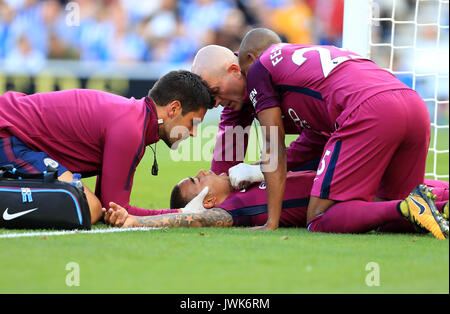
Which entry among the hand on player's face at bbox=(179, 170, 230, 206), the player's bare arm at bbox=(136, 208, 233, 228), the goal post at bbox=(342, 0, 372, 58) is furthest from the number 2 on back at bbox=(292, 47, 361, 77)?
the goal post at bbox=(342, 0, 372, 58)

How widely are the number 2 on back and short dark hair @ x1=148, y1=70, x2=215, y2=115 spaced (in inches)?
27.4

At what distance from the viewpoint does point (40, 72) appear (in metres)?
15.2

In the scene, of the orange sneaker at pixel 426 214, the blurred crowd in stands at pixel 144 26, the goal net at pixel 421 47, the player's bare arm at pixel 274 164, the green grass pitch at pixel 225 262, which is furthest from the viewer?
the blurred crowd in stands at pixel 144 26

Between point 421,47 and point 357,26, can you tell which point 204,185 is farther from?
point 421,47

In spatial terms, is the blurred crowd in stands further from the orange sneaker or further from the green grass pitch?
the orange sneaker

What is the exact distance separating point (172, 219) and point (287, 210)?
2.47 feet

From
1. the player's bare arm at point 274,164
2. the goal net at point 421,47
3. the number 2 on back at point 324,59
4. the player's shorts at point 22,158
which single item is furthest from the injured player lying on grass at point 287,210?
the goal net at point 421,47

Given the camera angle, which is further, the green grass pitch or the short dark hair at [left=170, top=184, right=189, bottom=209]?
the short dark hair at [left=170, top=184, right=189, bottom=209]

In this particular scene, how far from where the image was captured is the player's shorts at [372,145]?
432 cm

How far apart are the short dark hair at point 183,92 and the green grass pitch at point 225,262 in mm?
948

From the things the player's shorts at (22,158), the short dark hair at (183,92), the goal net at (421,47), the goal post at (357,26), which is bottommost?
the goal net at (421,47)

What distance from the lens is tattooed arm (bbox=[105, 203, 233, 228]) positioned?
4547 millimetres

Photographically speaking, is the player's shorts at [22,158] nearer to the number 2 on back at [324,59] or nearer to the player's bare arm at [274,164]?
the player's bare arm at [274,164]

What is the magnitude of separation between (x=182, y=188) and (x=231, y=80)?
0.83m
